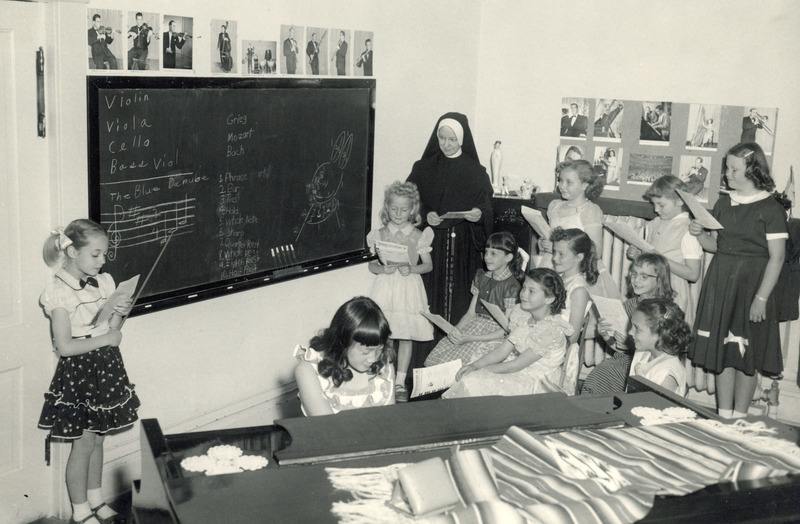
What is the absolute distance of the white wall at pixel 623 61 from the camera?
19.1 ft

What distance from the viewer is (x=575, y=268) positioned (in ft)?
17.8

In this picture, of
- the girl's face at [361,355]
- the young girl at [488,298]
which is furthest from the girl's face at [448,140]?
the girl's face at [361,355]

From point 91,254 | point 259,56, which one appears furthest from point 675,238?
point 91,254

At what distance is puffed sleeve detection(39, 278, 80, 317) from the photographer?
4047 millimetres

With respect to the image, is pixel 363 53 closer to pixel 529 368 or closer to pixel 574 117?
pixel 574 117

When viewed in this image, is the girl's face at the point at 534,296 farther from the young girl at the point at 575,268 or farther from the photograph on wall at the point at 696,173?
the photograph on wall at the point at 696,173

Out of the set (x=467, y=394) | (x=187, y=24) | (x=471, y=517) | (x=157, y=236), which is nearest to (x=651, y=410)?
(x=471, y=517)

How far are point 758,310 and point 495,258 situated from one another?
4.88 feet

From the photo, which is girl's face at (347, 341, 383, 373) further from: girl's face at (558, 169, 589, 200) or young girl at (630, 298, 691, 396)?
girl's face at (558, 169, 589, 200)

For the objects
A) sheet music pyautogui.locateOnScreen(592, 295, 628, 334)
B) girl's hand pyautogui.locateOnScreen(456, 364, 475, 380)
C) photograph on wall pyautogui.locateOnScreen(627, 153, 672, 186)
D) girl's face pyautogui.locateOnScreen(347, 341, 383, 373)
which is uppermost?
photograph on wall pyautogui.locateOnScreen(627, 153, 672, 186)

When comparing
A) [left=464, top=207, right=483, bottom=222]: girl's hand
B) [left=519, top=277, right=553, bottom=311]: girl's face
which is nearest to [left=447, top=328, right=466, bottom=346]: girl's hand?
[left=519, top=277, right=553, bottom=311]: girl's face

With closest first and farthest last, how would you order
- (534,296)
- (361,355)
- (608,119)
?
(361,355) → (534,296) → (608,119)

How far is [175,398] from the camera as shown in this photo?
16.2ft

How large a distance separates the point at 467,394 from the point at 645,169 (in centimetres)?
229
